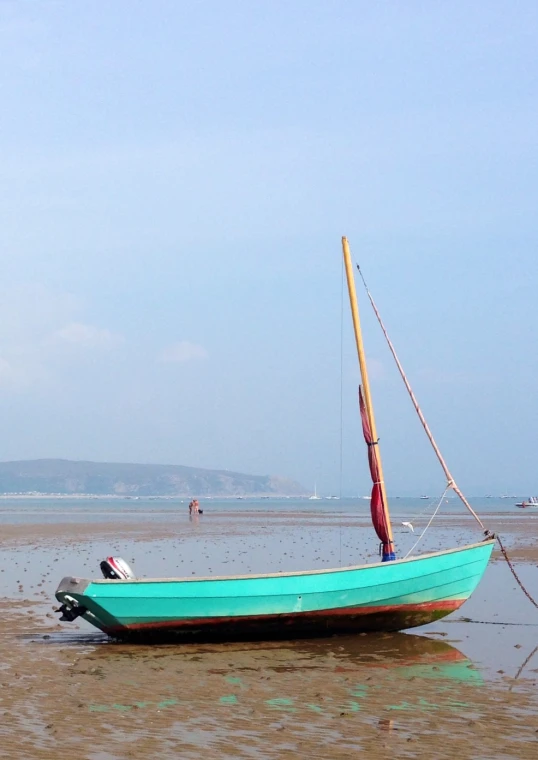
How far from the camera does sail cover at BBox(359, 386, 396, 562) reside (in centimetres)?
1859

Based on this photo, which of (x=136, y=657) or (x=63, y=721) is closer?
(x=63, y=721)

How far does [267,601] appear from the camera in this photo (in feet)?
54.1

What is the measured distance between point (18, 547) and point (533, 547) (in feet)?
68.0

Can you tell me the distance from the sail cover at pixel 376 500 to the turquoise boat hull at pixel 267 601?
1.24m

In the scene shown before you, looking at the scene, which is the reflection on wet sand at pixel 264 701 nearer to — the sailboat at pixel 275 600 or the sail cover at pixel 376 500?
the sailboat at pixel 275 600

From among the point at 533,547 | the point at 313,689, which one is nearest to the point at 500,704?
the point at 313,689

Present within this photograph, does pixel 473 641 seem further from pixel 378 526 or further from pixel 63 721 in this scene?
pixel 63 721

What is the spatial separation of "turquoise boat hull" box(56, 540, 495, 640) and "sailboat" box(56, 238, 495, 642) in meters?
0.02

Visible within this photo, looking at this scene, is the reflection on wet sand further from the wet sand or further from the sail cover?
the sail cover

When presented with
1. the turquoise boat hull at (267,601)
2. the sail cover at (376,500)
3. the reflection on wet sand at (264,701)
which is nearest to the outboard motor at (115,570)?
the turquoise boat hull at (267,601)

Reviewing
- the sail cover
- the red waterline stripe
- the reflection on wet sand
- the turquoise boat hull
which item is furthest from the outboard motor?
the sail cover

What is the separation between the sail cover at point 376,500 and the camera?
61.0 feet

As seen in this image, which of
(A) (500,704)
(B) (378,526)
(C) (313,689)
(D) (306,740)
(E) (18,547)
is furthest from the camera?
(E) (18,547)

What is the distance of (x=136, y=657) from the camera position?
15.5 metres
